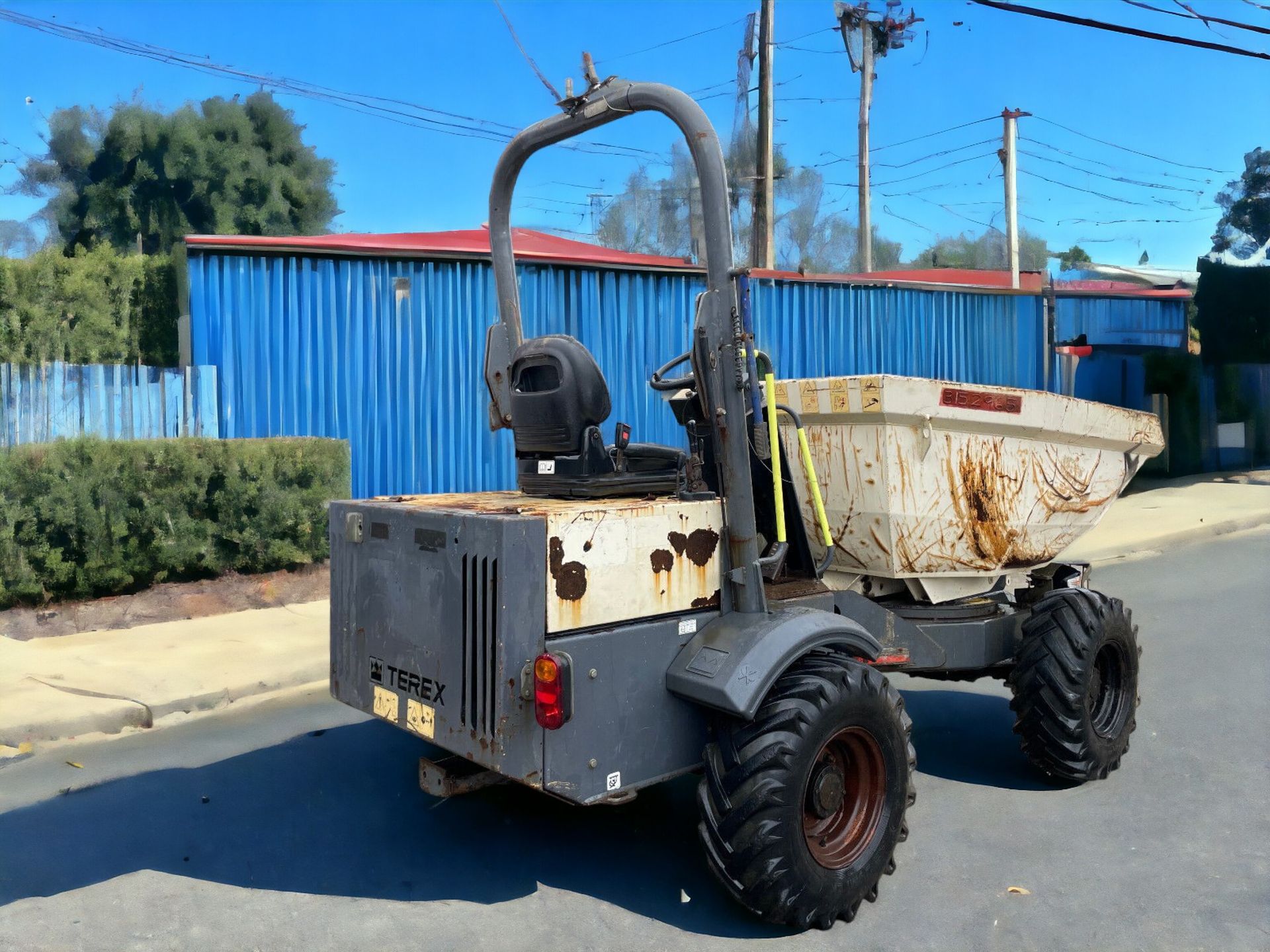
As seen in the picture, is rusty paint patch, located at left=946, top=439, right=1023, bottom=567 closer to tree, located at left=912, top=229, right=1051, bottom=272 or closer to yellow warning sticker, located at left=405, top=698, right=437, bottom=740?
yellow warning sticker, located at left=405, top=698, right=437, bottom=740

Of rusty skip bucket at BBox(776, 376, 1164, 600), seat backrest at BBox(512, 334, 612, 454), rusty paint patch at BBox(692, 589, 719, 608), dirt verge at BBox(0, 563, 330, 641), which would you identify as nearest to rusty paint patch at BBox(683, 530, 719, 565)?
rusty paint patch at BBox(692, 589, 719, 608)

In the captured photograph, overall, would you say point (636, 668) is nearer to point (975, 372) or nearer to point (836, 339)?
point (836, 339)

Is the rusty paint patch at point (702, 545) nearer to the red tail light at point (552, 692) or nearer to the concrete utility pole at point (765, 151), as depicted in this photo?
the red tail light at point (552, 692)

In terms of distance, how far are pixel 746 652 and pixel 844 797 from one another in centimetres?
79

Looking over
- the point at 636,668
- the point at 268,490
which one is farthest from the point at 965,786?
the point at 268,490

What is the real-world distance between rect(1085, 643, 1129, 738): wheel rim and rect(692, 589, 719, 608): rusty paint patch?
7.71 feet

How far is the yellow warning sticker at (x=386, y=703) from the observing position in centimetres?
409

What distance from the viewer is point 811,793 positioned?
3.87 metres

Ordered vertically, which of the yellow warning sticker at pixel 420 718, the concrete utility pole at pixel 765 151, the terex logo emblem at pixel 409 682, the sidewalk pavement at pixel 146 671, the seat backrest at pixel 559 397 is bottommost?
the sidewalk pavement at pixel 146 671

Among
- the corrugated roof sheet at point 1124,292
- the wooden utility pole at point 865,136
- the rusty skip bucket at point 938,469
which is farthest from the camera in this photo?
the wooden utility pole at point 865,136

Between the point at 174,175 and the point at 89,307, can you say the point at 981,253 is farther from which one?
the point at 89,307

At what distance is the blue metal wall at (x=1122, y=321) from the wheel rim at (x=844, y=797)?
14.9 m

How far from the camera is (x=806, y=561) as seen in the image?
4586 mm

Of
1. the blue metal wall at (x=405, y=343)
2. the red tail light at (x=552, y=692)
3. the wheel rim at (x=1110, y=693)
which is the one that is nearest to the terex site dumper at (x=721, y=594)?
the red tail light at (x=552, y=692)
